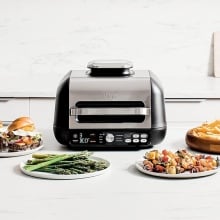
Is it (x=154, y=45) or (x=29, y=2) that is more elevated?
(x=29, y=2)

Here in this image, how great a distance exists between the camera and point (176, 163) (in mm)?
1773

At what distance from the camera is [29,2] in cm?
416

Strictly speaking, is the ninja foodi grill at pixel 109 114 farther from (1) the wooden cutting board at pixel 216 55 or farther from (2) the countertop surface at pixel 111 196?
(1) the wooden cutting board at pixel 216 55

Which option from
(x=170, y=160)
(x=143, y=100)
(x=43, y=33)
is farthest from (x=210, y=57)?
(x=170, y=160)

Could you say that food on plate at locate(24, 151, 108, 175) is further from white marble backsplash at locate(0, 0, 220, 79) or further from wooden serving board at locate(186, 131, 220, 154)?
white marble backsplash at locate(0, 0, 220, 79)

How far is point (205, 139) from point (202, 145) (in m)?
0.03

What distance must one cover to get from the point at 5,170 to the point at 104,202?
452mm

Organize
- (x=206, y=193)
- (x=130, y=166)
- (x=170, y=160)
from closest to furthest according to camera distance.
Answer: (x=206, y=193), (x=170, y=160), (x=130, y=166)

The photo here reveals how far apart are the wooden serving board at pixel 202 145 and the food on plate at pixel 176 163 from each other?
0.19 m

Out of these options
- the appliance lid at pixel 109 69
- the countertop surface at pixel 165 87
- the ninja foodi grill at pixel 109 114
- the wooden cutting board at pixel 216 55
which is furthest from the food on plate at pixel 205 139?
the wooden cutting board at pixel 216 55

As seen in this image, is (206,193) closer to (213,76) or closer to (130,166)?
(130,166)

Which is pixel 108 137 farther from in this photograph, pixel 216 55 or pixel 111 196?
pixel 216 55

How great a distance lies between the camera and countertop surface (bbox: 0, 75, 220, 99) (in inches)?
141

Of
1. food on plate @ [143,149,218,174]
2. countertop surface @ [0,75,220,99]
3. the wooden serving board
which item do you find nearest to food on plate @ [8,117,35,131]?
food on plate @ [143,149,218,174]
